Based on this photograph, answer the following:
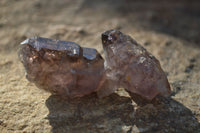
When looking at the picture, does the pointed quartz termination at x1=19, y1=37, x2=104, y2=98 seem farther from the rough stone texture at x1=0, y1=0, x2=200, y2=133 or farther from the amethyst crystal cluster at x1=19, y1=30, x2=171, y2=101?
the rough stone texture at x1=0, y1=0, x2=200, y2=133

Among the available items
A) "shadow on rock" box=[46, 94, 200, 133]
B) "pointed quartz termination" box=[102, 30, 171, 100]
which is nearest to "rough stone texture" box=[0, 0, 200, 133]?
"shadow on rock" box=[46, 94, 200, 133]

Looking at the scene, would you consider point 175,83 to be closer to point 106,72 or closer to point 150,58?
point 150,58

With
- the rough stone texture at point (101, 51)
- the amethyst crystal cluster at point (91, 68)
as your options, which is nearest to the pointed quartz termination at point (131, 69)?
the amethyst crystal cluster at point (91, 68)

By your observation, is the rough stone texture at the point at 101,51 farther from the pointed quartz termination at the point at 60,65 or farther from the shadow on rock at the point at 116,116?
the pointed quartz termination at the point at 60,65

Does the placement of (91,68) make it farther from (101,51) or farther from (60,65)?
(101,51)

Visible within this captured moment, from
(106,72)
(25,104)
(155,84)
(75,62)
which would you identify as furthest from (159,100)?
(25,104)

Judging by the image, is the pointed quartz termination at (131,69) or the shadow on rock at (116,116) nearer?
the shadow on rock at (116,116)

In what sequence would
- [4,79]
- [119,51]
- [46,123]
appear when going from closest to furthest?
[46,123], [119,51], [4,79]

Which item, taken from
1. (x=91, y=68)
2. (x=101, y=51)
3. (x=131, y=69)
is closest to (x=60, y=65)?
(x=91, y=68)
